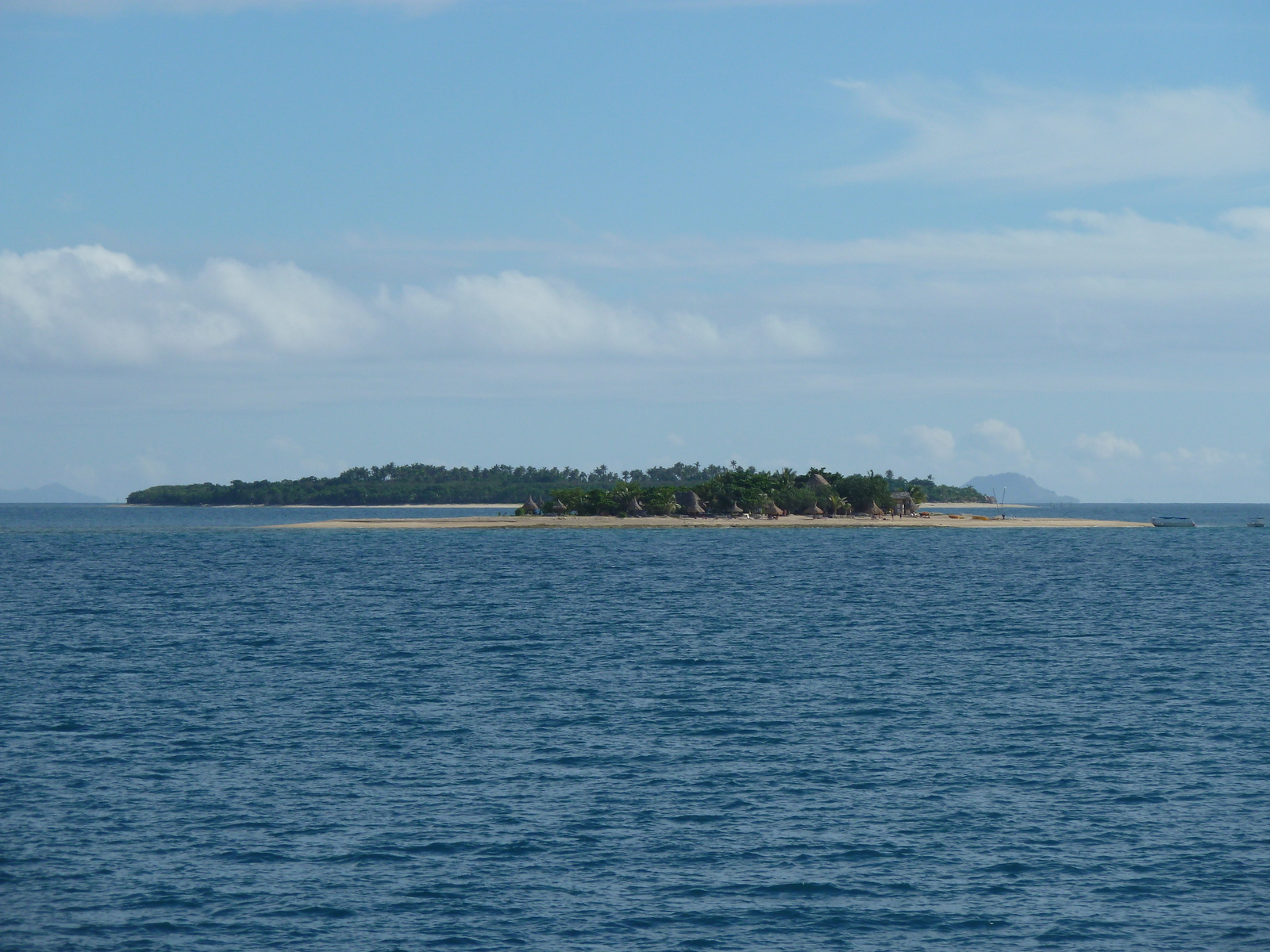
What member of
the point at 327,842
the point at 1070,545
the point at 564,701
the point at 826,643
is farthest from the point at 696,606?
the point at 1070,545

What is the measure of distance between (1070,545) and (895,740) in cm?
15070

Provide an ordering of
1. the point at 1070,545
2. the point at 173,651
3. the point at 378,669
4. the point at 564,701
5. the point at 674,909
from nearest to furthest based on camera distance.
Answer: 1. the point at 674,909
2. the point at 564,701
3. the point at 378,669
4. the point at 173,651
5. the point at 1070,545

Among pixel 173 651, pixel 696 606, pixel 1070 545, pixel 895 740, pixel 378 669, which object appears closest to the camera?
pixel 895 740

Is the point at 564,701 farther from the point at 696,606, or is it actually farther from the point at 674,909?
the point at 696,606

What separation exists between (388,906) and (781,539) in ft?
528

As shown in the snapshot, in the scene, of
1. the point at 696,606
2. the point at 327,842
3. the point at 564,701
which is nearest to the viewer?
the point at 327,842

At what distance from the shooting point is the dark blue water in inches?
952

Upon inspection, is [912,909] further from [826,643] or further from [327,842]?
[826,643]

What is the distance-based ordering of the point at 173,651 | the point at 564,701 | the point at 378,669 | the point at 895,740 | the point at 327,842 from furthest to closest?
the point at 173,651 < the point at 378,669 < the point at 564,701 < the point at 895,740 < the point at 327,842

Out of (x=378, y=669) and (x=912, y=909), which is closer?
(x=912, y=909)

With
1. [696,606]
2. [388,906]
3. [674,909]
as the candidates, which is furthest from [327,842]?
[696,606]

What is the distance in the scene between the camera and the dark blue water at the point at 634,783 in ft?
79.4

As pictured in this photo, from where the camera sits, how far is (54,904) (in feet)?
80.9

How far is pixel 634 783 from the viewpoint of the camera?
33719 mm
